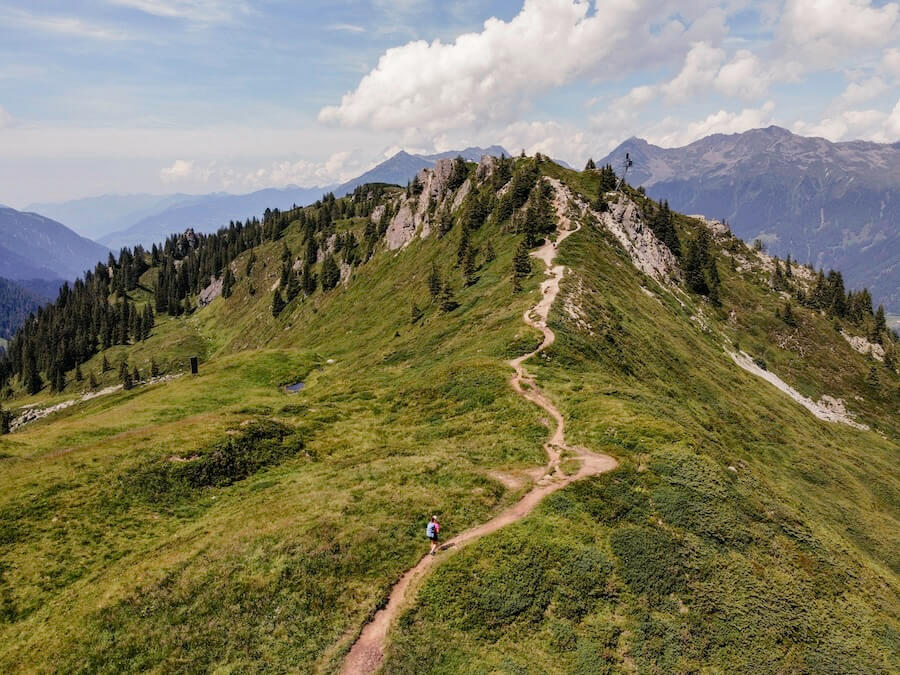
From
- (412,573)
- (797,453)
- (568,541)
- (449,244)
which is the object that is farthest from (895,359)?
(412,573)

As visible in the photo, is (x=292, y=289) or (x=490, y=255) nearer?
(x=490, y=255)

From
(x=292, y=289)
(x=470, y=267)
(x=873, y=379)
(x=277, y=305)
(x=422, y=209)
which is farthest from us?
(x=292, y=289)

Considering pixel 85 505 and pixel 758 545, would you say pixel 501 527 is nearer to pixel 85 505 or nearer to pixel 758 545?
pixel 758 545

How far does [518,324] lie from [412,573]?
44.0 m

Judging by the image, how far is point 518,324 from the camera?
2564 inches

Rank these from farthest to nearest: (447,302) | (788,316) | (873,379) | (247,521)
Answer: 1. (788,316)
2. (873,379)
3. (447,302)
4. (247,521)

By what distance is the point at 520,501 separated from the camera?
3136cm

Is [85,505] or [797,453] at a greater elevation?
[85,505]

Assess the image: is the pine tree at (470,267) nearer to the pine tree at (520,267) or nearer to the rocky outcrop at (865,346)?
the pine tree at (520,267)

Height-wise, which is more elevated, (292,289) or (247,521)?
(292,289)

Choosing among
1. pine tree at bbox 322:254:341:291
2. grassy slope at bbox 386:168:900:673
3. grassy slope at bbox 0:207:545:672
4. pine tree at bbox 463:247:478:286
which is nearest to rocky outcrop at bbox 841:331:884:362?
grassy slope at bbox 386:168:900:673

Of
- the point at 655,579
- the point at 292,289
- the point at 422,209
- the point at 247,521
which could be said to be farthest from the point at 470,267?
the point at 292,289

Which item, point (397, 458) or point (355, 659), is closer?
point (355, 659)

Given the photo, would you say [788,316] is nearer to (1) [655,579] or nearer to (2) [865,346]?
(2) [865,346]
